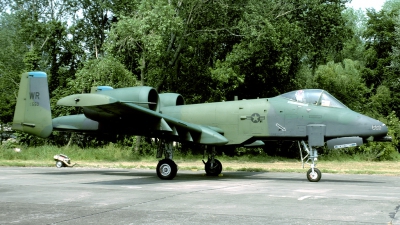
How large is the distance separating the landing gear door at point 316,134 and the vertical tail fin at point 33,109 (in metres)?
8.55

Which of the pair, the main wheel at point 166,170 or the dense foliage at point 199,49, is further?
the dense foliage at point 199,49

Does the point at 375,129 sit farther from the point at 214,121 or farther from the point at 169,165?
the point at 169,165

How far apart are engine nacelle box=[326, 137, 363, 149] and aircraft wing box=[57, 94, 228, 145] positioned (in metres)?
3.22

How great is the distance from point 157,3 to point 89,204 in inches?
763

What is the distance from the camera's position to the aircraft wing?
13523 mm

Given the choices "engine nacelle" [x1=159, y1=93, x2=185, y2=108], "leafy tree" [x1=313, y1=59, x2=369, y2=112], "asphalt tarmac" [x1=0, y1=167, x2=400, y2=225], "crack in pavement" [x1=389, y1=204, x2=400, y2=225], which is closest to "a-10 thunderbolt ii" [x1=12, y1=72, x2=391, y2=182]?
"engine nacelle" [x1=159, y1=93, x2=185, y2=108]

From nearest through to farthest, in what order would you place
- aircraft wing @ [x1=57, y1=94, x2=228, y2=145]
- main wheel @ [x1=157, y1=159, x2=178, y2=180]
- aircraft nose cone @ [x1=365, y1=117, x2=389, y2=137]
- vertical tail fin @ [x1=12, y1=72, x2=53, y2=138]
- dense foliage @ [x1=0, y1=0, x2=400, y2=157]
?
aircraft wing @ [x1=57, y1=94, x2=228, y2=145] → aircraft nose cone @ [x1=365, y1=117, x2=389, y2=137] → main wheel @ [x1=157, y1=159, x2=178, y2=180] → vertical tail fin @ [x1=12, y1=72, x2=53, y2=138] → dense foliage @ [x1=0, y1=0, x2=400, y2=157]

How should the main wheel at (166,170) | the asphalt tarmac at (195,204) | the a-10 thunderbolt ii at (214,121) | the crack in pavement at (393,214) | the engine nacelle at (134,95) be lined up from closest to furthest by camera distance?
the crack in pavement at (393,214) < the asphalt tarmac at (195,204) < the a-10 thunderbolt ii at (214,121) < the main wheel at (166,170) < the engine nacelle at (134,95)

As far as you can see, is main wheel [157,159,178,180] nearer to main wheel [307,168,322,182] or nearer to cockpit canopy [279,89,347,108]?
main wheel [307,168,322,182]

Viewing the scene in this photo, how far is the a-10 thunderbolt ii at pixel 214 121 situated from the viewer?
1465 cm

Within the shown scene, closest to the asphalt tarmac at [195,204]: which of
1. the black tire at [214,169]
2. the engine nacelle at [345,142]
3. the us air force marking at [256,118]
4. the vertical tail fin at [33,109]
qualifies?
the engine nacelle at [345,142]

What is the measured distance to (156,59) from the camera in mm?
29734

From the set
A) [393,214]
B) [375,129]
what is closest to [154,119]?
[375,129]

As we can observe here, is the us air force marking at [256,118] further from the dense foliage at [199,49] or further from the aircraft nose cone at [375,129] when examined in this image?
the dense foliage at [199,49]
